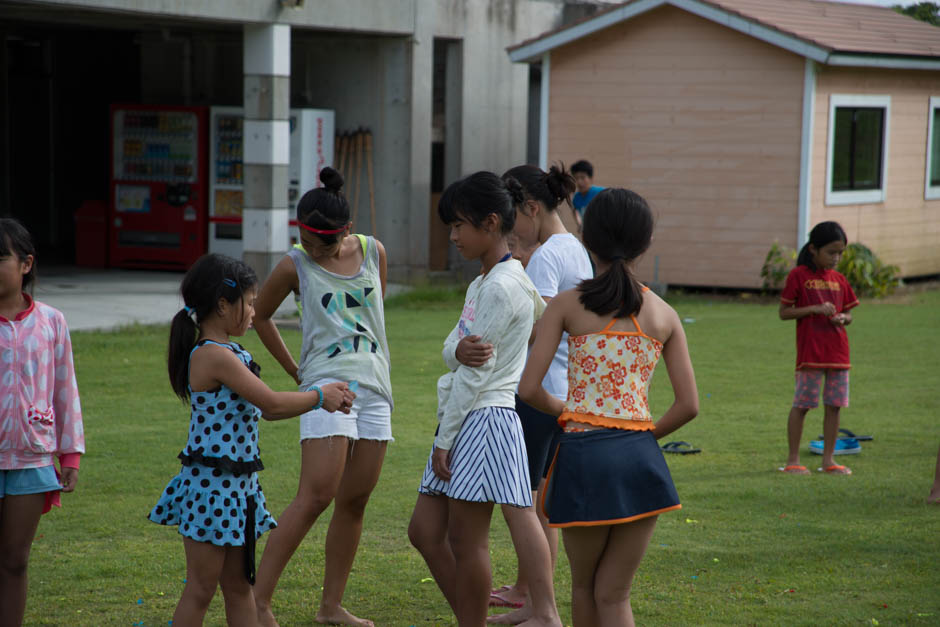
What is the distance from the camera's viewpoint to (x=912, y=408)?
932 cm

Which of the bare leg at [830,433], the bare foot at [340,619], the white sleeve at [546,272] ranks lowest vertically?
the bare foot at [340,619]

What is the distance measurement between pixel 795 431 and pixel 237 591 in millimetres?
4314

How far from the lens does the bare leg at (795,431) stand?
7.19m

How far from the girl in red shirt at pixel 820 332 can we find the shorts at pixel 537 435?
2.96m

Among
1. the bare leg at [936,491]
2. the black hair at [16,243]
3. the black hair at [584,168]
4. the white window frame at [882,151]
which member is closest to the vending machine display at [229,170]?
the black hair at [584,168]

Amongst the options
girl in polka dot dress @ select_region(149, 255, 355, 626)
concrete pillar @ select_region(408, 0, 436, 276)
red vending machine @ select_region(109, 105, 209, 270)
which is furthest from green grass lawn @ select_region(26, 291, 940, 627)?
red vending machine @ select_region(109, 105, 209, 270)

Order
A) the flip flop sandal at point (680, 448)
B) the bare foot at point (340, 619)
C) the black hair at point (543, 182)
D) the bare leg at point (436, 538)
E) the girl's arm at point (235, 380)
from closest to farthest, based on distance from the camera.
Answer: the girl's arm at point (235, 380) → the bare leg at point (436, 538) → the bare foot at point (340, 619) → the black hair at point (543, 182) → the flip flop sandal at point (680, 448)

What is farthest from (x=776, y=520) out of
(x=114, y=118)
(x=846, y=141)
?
(x=114, y=118)

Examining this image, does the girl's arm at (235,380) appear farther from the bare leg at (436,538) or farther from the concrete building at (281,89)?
the concrete building at (281,89)

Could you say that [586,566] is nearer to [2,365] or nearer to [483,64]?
[2,365]

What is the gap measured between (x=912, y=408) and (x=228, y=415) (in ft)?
22.9

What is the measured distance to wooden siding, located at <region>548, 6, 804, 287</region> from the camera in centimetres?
1638

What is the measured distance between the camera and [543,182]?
4.69m

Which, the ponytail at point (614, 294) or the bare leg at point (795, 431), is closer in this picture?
the ponytail at point (614, 294)
